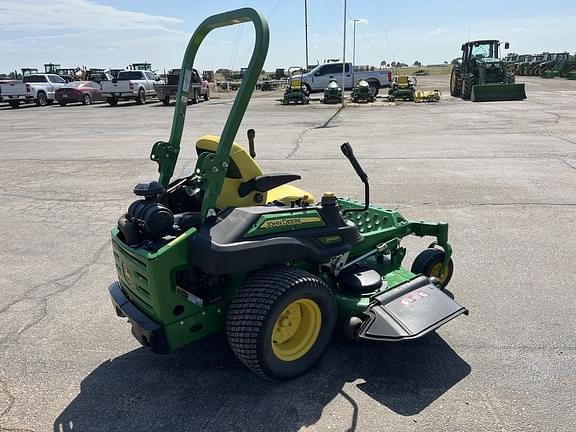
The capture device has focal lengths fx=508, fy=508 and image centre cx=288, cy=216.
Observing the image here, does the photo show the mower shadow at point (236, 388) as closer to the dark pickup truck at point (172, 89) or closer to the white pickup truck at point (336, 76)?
the dark pickup truck at point (172, 89)

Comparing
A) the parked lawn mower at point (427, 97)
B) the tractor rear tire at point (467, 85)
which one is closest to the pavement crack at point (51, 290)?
the parked lawn mower at point (427, 97)

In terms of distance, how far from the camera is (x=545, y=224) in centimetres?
586

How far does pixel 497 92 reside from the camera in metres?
22.2

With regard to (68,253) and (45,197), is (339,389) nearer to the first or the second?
(68,253)

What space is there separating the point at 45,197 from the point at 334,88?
1823cm

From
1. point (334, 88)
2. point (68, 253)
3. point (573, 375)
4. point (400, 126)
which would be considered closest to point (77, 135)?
point (400, 126)

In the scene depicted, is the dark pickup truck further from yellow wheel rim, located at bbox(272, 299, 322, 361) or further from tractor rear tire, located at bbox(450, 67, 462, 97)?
yellow wheel rim, located at bbox(272, 299, 322, 361)

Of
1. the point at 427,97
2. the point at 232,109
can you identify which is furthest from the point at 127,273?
the point at 427,97

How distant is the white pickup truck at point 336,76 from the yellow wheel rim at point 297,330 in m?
28.4

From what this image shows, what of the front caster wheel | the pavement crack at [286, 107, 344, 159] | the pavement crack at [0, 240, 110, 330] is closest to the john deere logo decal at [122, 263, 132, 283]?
the pavement crack at [0, 240, 110, 330]

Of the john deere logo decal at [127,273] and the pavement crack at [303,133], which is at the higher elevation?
the john deere logo decal at [127,273]

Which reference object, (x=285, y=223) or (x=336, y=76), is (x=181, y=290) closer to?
(x=285, y=223)

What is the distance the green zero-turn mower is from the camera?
109 inches

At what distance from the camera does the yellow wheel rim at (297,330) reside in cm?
305
